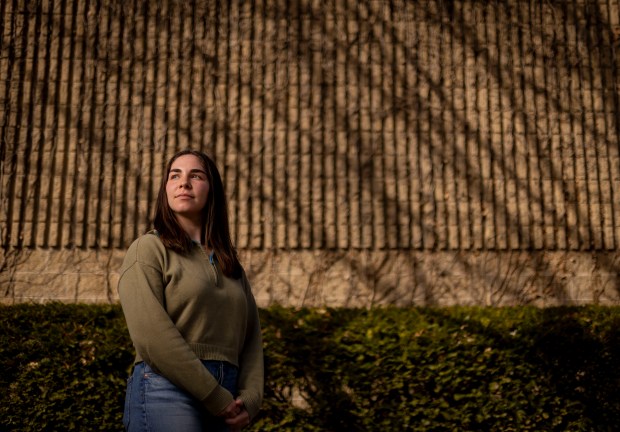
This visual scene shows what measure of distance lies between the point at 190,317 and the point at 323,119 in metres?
4.84

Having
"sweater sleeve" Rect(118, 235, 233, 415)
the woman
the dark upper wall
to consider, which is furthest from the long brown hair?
the dark upper wall

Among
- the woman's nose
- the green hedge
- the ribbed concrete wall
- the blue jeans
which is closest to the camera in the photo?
the blue jeans

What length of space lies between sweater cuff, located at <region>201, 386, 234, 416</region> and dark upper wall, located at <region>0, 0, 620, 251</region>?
14.5ft

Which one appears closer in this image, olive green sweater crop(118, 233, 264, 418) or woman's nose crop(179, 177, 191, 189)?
olive green sweater crop(118, 233, 264, 418)

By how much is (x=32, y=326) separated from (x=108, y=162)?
2.21 metres

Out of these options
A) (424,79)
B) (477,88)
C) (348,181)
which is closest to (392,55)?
(424,79)

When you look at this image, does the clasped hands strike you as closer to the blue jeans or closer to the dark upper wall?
the blue jeans

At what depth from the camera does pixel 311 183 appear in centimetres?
666

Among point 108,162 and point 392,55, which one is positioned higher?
point 392,55

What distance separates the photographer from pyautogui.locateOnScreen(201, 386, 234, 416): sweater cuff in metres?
2.09

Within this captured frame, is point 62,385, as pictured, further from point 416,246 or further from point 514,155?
point 514,155

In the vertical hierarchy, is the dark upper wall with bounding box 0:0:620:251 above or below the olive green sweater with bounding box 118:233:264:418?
above

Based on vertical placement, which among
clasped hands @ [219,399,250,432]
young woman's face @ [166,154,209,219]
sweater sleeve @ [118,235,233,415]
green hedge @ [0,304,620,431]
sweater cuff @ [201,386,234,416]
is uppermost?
young woman's face @ [166,154,209,219]

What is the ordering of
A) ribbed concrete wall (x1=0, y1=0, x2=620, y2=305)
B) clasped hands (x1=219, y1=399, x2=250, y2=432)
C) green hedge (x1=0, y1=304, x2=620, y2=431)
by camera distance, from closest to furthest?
clasped hands (x1=219, y1=399, x2=250, y2=432), green hedge (x1=0, y1=304, x2=620, y2=431), ribbed concrete wall (x1=0, y1=0, x2=620, y2=305)
